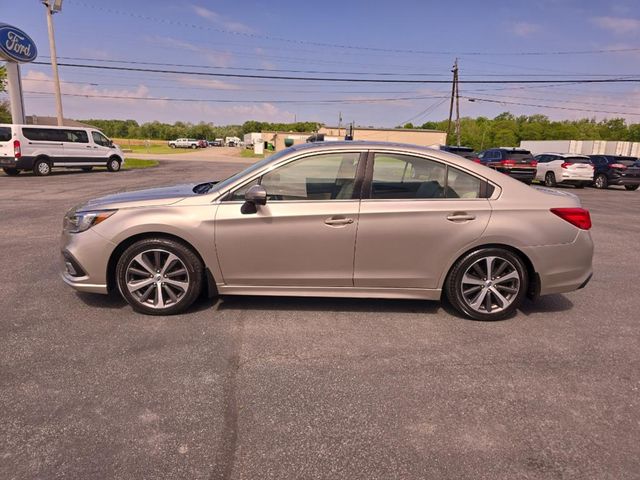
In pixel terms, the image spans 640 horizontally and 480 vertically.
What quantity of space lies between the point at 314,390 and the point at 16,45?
26.1m

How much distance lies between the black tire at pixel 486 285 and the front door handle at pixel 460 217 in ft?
1.03

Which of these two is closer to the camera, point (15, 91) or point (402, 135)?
point (15, 91)

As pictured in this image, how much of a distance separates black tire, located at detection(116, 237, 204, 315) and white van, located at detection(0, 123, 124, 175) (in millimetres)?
16411

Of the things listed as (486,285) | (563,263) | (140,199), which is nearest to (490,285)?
(486,285)

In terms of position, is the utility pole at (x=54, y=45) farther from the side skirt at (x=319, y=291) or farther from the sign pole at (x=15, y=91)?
the side skirt at (x=319, y=291)

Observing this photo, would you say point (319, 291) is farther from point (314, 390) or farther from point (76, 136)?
point (76, 136)

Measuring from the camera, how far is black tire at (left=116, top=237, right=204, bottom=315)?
3.72 m

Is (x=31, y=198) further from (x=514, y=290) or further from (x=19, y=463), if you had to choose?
(x=514, y=290)

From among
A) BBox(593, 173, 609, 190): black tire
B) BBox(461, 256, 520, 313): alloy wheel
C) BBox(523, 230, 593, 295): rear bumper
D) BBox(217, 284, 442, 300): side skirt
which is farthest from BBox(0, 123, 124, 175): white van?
BBox(593, 173, 609, 190): black tire

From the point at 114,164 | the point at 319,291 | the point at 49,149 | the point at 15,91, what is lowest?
the point at 319,291

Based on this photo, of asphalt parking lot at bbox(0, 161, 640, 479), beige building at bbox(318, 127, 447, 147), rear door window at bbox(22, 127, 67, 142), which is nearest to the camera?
asphalt parking lot at bbox(0, 161, 640, 479)

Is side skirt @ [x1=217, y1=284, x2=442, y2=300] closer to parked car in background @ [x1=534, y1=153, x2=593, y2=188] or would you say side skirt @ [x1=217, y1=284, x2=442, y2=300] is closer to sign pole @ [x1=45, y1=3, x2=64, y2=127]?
parked car in background @ [x1=534, y1=153, x2=593, y2=188]

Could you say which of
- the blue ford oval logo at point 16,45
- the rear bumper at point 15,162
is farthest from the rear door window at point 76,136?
the blue ford oval logo at point 16,45

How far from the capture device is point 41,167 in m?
17.2
